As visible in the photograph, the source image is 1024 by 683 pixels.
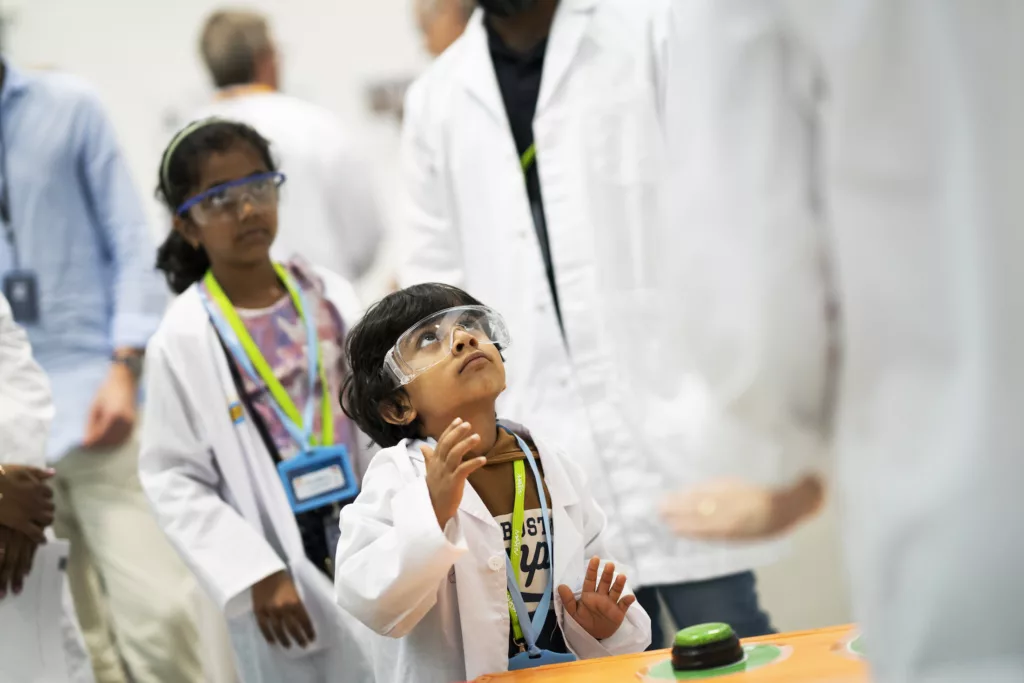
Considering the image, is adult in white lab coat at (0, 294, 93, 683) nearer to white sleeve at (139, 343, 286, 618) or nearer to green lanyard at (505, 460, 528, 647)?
white sleeve at (139, 343, 286, 618)

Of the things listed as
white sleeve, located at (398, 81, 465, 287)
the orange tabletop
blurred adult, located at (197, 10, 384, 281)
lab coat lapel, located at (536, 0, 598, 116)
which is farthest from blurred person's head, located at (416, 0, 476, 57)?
the orange tabletop

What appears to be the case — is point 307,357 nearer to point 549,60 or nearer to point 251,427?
point 251,427

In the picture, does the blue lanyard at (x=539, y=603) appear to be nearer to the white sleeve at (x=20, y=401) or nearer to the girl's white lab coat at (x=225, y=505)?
the girl's white lab coat at (x=225, y=505)

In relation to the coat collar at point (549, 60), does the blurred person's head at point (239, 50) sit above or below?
above

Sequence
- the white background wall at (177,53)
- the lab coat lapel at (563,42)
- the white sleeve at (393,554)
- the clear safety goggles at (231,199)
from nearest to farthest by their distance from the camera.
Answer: the white sleeve at (393,554) < the clear safety goggles at (231,199) < the lab coat lapel at (563,42) < the white background wall at (177,53)

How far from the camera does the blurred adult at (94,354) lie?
129 inches

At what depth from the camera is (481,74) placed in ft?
9.46

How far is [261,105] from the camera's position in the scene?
3549 mm

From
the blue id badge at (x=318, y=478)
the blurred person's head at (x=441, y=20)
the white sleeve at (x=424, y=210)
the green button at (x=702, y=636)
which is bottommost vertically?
the green button at (x=702, y=636)

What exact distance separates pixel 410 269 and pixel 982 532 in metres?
1.97

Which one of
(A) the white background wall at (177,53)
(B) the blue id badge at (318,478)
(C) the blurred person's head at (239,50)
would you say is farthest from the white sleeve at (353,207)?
(B) the blue id badge at (318,478)

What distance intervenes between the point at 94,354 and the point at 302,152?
0.74 m

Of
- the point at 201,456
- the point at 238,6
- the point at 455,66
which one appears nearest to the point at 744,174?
the point at 201,456

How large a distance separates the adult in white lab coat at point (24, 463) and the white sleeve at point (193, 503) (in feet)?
0.82
